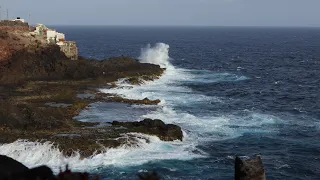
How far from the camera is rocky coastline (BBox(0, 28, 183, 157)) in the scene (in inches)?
1797

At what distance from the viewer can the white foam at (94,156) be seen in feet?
136

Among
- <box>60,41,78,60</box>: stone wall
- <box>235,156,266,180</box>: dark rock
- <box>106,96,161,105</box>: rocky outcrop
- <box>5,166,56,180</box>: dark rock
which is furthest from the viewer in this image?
<box>60,41,78,60</box>: stone wall

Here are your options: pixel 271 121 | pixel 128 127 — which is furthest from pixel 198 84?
pixel 128 127

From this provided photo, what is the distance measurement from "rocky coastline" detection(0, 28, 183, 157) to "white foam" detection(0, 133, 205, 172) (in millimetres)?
813

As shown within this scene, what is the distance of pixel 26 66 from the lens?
81938mm

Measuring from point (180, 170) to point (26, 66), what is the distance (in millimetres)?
50449

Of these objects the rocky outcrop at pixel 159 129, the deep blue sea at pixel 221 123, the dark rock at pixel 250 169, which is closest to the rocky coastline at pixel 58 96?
the rocky outcrop at pixel 159 129

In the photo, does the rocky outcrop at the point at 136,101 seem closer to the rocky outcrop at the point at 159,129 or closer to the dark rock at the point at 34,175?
the rocky outcrop at the point at 159,129

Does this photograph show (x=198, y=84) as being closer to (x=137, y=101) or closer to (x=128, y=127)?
(x=137, y=101)

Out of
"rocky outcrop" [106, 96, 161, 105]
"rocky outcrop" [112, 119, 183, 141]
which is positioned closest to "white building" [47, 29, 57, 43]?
"rocky outcrop" [106, 96, 161, 105]

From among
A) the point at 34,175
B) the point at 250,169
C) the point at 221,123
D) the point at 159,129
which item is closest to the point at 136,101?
the point at 221,123

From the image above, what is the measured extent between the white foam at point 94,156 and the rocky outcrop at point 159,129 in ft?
7.64

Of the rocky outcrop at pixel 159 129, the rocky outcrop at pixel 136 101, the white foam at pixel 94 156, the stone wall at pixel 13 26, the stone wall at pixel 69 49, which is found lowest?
the white foam at pixel 94 156

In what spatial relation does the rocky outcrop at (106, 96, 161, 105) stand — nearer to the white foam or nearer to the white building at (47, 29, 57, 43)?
A: the white foam
